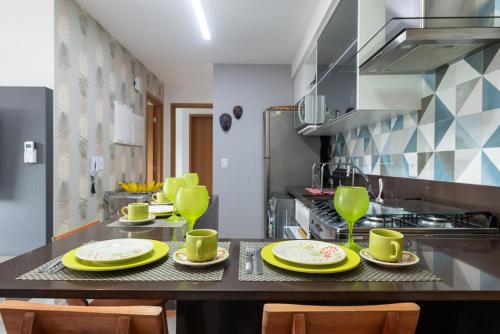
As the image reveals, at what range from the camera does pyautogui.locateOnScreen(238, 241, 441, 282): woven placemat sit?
65cm

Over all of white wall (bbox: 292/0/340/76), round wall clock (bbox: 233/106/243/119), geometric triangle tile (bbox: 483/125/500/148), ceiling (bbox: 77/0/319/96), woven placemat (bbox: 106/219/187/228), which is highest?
ceiling (bbox: 77/0/319/96)

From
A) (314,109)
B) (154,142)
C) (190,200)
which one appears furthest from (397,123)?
(154,142)

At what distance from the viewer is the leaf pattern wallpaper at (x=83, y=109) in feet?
7.20

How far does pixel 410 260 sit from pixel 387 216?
56 centimetres

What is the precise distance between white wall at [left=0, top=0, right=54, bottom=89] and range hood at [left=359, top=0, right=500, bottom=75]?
2111mm

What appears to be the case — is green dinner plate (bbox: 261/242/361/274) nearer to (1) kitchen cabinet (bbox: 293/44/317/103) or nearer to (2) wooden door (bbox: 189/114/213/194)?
(1) kitchen cabinet (bbox: 293/44/317/103)

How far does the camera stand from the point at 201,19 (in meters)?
2.56

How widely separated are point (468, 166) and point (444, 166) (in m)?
0.16

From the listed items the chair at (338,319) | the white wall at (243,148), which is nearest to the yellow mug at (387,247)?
the chair at (338,319)

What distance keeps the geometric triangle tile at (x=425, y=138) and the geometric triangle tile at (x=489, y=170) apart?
342 millimetres

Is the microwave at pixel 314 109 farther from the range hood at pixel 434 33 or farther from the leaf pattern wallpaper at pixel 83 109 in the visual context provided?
the leaf pattern wallpaper at pixel 83 109

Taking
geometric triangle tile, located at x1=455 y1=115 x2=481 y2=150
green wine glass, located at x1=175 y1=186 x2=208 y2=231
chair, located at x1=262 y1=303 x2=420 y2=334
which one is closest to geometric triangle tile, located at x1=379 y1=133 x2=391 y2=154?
geometric triangle tile, located at x1=455 y1=115 x2=481 y2=150

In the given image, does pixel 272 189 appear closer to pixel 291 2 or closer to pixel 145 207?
pixel 291 2

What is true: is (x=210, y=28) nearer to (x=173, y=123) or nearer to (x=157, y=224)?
(x=157, y=224)
